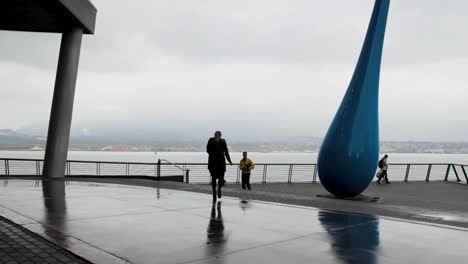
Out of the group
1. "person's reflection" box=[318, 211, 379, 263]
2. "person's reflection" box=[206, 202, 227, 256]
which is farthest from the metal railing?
"person's reflection" box=[318, 211, 379, 263]

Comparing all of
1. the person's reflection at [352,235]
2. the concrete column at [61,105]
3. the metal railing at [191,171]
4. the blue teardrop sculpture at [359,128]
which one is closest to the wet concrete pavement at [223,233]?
the person's reflection at [352,235]

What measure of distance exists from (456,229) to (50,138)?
15.0 m

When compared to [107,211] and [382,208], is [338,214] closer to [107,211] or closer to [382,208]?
[382,208]

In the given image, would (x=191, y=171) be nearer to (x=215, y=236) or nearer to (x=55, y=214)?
(x=55, y=214)

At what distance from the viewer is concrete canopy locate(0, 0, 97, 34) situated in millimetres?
14250

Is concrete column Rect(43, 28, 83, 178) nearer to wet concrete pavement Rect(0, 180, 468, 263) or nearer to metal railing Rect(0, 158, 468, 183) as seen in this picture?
metal railing Rect(0, 158, 468, 183)

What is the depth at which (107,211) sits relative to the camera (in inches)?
336

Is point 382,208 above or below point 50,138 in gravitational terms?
below

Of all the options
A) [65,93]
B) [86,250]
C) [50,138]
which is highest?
[65,93]

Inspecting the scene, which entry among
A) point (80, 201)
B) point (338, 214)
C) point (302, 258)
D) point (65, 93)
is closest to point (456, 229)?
Answer: point (338, 214)

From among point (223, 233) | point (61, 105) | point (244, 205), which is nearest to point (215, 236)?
point (223, 233)

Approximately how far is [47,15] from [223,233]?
1236 centimetres

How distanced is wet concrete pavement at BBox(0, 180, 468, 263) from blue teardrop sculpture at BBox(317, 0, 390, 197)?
A: 3.68 metres

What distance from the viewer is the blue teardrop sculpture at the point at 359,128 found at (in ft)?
41.9
